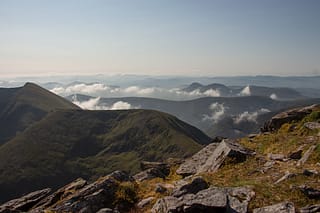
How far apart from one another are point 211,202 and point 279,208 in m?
3.12

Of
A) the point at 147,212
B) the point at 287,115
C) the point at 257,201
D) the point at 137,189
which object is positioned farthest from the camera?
the point at 287,115

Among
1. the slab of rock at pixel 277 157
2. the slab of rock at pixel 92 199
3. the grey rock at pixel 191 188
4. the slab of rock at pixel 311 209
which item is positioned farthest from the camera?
the slab of rock at pixel 277 157

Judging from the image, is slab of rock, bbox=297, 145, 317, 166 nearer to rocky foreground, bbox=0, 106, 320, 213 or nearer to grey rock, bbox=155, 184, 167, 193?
rocky foreground, bbox=0, 106, 320, 213

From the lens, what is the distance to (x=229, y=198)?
16016 millimetres

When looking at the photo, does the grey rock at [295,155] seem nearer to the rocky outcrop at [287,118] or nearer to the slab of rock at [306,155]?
the slab of rock at [306,155]

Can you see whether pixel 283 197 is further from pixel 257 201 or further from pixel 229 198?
pixel 229 198

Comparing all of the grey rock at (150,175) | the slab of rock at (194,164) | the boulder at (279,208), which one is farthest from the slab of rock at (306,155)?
the grey rock at (150,175)

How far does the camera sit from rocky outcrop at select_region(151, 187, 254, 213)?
46.5 ft

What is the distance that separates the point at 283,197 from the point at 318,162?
7.49m

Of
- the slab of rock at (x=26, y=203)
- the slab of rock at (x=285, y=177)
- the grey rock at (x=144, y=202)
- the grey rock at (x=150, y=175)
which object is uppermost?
the slab of rock at (x=285, y=177)

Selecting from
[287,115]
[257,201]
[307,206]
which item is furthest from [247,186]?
[287,115]

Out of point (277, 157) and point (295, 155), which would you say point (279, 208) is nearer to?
point (277, 157)

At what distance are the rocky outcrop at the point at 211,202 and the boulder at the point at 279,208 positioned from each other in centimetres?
81

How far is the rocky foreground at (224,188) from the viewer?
1510 centimetres
